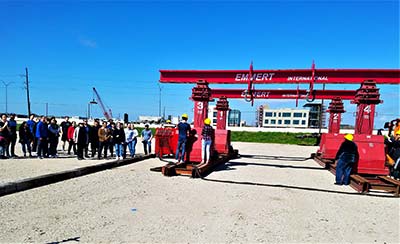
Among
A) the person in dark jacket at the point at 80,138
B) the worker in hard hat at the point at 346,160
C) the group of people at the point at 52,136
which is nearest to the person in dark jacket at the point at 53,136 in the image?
the group of people at the point at 52,136

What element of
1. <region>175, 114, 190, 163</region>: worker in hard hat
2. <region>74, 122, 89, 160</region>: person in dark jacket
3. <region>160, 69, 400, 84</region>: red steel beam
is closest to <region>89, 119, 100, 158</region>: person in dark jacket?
<region>74, 122, 89, 160</region>: person in dark jacket

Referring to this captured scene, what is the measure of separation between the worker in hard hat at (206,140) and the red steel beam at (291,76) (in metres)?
1.92

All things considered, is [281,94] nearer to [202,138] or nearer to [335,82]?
[335,82]

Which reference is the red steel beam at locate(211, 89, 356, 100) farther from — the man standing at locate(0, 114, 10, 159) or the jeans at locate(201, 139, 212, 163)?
the man standing at locate(0, 114, 10, 159)

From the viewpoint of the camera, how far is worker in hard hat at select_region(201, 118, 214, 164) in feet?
30.3

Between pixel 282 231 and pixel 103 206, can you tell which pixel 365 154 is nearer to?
pixel 282 231

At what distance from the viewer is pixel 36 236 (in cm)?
388

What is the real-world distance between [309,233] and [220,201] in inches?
81.0

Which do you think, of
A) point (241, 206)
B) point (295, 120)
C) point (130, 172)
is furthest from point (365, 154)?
point (295, 120)

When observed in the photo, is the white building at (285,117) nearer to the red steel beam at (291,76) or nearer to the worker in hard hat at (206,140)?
the red steel beam at (291,76)

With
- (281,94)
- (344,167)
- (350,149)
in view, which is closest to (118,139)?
(281,94)

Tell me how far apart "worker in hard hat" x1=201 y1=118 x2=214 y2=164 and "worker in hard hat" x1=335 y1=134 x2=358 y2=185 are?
4.20 meters

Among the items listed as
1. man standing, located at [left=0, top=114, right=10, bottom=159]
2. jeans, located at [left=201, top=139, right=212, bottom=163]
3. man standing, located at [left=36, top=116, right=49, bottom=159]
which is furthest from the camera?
man standing, located at [left=36, top=116, right=49, bottom=159]

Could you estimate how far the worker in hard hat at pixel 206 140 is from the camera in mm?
9242
